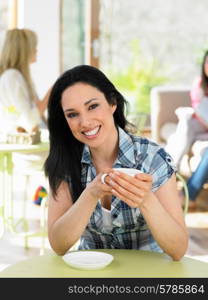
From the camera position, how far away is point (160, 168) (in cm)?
208

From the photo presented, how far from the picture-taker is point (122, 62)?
7.93 metres

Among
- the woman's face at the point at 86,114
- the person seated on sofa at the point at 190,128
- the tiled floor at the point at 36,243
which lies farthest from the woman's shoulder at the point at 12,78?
the woman's face at the point at 86,114

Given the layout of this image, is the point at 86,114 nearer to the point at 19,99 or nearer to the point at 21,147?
the point at 21,147

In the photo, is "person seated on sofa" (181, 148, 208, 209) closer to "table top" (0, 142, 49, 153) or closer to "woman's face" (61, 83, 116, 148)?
"table top" (0, 142, 49, 153)

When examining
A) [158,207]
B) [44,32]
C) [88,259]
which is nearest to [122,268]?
[88,259]

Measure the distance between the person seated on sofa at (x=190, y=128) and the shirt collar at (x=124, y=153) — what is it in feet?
10.5

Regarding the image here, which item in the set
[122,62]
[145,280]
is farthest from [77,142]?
[122,62]

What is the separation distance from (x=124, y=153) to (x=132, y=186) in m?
0.29

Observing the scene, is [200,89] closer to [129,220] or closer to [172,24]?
[172,24]

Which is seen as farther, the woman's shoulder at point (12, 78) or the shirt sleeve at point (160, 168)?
the woman's shoulder at point (12, 78)

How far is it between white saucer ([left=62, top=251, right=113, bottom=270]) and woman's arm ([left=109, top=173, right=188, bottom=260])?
16cm

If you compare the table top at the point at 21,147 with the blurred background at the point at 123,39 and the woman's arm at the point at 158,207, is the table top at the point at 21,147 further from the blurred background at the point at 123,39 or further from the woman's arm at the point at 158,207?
the blurred background at the point at 123,39

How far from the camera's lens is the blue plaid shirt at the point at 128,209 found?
2.08 meters

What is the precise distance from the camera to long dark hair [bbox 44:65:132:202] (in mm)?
2121
